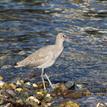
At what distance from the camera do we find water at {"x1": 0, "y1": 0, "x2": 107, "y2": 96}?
690 inches

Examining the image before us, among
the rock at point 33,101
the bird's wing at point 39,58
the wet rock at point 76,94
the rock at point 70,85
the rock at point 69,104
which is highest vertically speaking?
the bird's wing at point 39,58

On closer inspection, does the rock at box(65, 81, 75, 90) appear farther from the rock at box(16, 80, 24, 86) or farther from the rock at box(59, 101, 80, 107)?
the rock at box(59, 101, 80, 107)

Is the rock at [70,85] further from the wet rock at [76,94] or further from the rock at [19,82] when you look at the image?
the rock at [19,82]

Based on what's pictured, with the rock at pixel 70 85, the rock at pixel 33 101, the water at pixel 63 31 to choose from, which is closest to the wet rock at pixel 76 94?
the rock at pixel 70 85

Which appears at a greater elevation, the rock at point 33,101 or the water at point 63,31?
the rock at point 33,101

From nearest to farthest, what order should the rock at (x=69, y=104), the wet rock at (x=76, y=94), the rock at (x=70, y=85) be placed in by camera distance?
the rock at (x=69, y=104) < the wet rock at (x=76, y=94) < the rock at (x=70, y=85)

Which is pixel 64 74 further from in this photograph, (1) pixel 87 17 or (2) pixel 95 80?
(1) pixel 87 17

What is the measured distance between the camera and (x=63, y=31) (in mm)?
22438

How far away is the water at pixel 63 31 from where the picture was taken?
17.5m

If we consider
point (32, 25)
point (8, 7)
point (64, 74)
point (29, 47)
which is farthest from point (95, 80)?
point (8, 7)

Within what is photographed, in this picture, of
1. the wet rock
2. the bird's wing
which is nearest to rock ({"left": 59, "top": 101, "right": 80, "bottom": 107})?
the wet rock

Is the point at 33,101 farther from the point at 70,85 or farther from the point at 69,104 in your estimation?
the point at 70,85

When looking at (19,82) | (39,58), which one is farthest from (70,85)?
(19,82)

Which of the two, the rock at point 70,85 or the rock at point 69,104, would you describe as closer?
the rock at point 69,104
